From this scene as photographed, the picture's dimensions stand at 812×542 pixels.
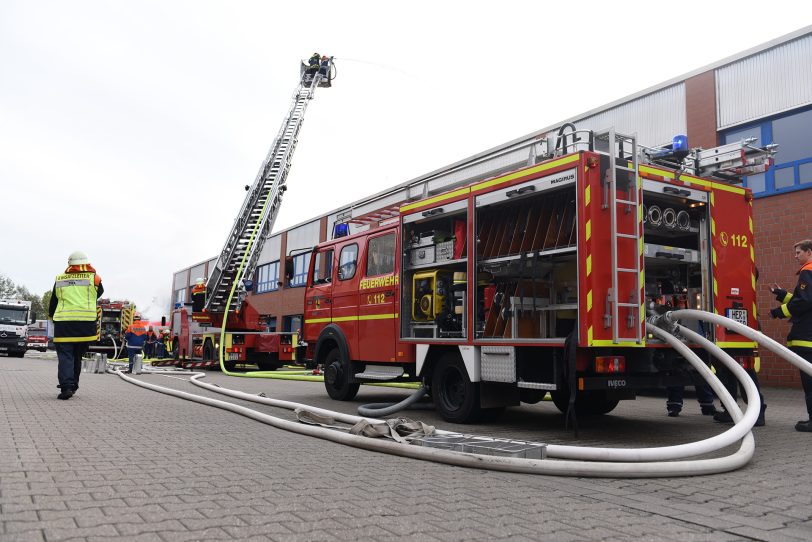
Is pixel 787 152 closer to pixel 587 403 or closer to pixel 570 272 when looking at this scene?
pixel 587 403

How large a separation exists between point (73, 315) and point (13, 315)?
2468cm

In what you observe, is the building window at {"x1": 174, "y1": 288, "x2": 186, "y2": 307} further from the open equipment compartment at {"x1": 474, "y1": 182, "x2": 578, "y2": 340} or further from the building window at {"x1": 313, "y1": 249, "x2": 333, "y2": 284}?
the open equipment compartment at {"x1": 474, "y1": 182, "x2": 578, "y2": 340}

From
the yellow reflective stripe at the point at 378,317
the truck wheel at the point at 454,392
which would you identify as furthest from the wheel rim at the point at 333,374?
the truck wheel at the point at 454,392

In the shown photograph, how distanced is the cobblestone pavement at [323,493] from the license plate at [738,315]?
1.17 metres

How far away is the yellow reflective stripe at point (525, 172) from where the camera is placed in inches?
238

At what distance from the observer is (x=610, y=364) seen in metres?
5.94

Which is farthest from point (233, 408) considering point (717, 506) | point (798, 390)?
point (798, 390)

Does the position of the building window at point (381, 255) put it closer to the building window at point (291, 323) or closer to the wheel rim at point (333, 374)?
the wheel rim at point (333, 374)

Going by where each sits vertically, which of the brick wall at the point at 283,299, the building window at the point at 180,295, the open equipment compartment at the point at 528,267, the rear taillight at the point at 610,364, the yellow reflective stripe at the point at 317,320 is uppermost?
the building window at the point at 180,295

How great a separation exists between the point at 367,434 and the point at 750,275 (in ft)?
14.7

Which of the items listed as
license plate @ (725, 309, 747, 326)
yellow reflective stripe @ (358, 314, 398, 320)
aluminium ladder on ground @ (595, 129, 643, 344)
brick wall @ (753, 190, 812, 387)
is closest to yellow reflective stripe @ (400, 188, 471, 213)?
yellow reflective stripe @ (358, 314, 398, 320)

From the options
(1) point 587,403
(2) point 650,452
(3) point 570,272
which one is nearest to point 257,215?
(1) point 587,403

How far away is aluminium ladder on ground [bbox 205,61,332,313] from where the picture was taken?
18.2 meters

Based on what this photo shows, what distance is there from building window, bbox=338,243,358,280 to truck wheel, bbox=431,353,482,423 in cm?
256
